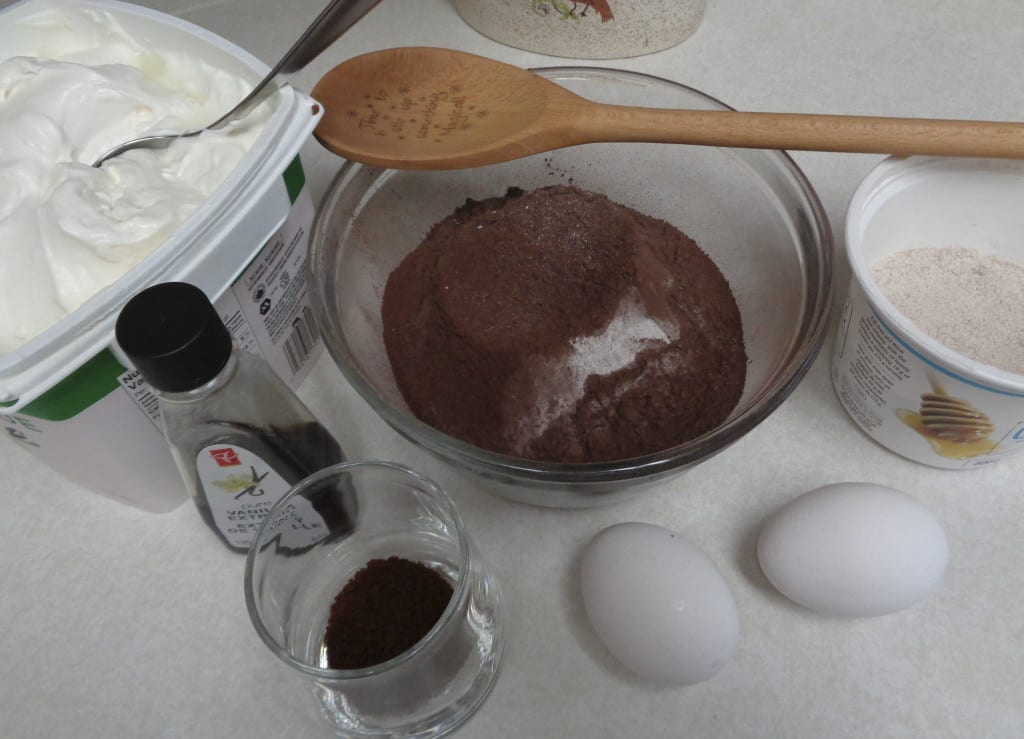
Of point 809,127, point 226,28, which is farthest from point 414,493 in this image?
point 226,28

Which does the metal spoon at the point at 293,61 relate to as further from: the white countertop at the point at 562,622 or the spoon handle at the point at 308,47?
the white countertop at the point at 562,622

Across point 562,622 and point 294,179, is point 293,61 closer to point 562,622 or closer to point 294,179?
point 294,179

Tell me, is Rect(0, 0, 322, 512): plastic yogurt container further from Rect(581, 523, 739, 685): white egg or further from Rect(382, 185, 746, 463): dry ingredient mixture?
Rect(581, 523, 739, 685): white egg

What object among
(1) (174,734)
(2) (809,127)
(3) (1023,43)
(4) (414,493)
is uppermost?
(2) (809,127)

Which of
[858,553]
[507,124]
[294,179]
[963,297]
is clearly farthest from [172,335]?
[963,297]

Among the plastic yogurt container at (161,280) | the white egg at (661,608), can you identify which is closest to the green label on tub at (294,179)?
the plastic yogurt container at (161,280)

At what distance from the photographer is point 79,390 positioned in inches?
21.9

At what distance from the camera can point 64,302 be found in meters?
0.58

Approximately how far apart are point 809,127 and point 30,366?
25.2 inches

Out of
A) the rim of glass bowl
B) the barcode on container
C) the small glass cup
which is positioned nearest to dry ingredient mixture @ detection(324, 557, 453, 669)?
the small glass cup

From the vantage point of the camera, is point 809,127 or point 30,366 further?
point 809,127

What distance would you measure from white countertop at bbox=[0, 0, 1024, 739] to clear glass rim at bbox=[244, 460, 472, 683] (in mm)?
123

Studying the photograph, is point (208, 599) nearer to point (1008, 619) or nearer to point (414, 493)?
point (414, 493)

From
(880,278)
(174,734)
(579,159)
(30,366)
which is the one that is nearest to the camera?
(30,366)
